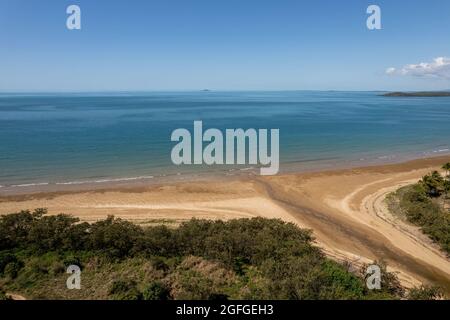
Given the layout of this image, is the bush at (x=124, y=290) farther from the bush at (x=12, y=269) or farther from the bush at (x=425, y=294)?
the bush at (x=425, y=294)

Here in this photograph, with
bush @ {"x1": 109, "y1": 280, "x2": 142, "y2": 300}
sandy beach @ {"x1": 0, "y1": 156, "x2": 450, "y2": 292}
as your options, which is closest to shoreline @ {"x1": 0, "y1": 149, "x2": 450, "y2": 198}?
sandy beach @ {"x1": 0, "y1": 156, "x2": 450, "y2": 292}

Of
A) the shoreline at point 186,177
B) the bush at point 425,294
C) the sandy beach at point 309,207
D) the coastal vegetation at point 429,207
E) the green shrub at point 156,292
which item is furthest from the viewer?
the shoreline at point 186,177

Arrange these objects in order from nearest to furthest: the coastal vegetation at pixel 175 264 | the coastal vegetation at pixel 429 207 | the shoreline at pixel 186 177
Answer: the coastal vegetation at pixel 175 264 → the coastal vegetation at pixel 429 207 → the shoreline at pixel 186 177

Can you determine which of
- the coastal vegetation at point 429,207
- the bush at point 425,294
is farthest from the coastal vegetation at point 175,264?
the coastal vegetation at point 429,207

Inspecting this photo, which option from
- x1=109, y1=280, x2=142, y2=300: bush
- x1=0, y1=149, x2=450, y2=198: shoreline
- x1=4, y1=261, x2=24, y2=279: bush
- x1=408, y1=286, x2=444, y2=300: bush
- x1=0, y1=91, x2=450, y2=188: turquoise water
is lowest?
x1=408, y1=286, x2=444, y2=300: bush

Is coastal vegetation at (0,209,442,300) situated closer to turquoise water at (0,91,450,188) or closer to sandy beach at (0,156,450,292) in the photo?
sandy beach at (0,156,450,292)

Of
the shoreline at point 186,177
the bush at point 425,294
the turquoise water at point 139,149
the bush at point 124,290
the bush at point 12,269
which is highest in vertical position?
the turquoise water at point 139,149

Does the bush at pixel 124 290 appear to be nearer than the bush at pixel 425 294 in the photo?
Yes
